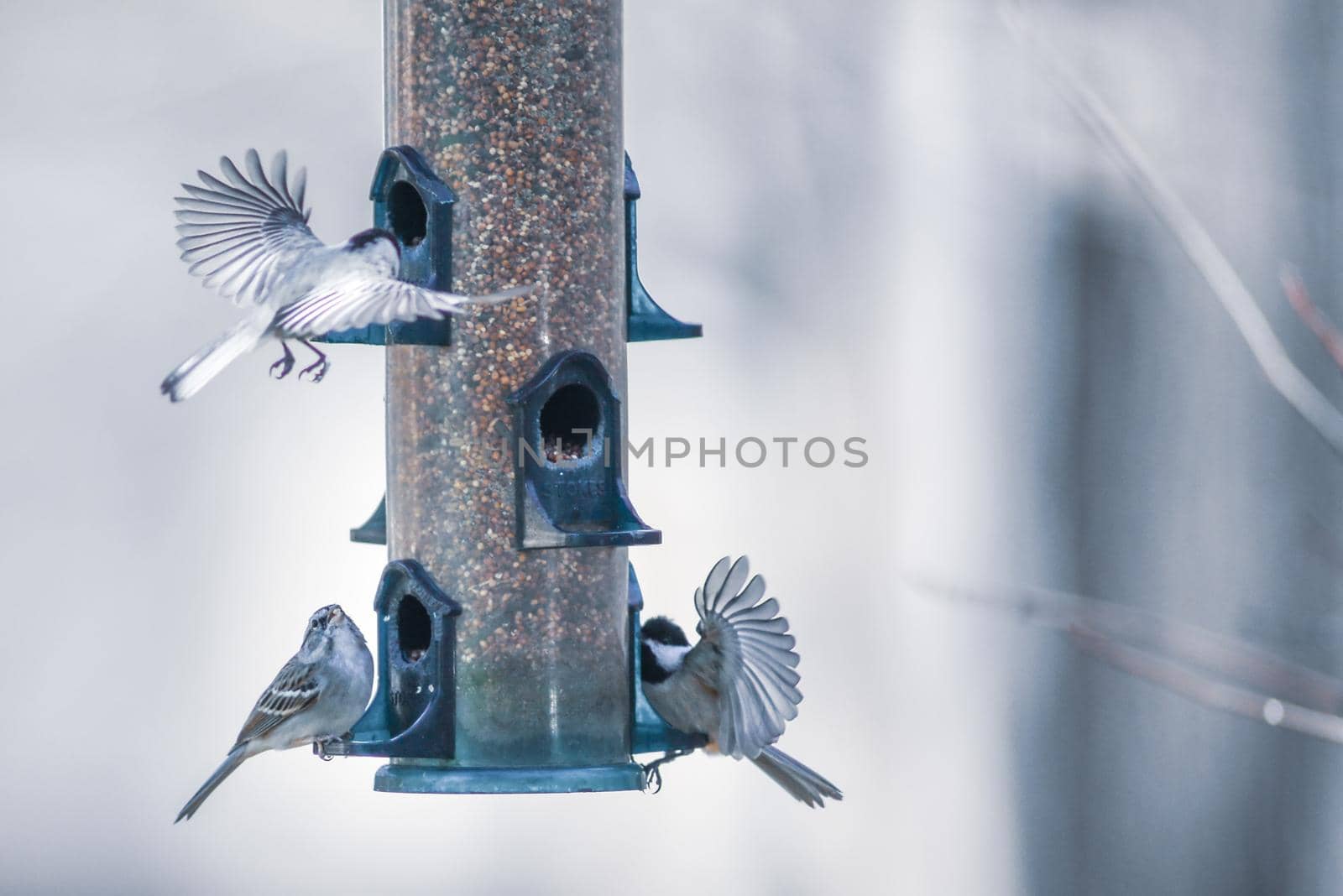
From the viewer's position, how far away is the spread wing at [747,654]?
5441 mm

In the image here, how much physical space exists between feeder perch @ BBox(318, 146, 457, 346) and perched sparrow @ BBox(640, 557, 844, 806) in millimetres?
1177

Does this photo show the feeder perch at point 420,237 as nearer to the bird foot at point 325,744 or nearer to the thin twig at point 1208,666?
the bird foot at point 325,744

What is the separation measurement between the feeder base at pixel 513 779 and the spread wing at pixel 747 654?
1.11 feet

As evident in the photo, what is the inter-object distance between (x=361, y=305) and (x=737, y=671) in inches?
62.2

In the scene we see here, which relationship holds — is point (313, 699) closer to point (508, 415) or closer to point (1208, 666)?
point (508, 415)

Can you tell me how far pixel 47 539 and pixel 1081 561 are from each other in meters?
6.20

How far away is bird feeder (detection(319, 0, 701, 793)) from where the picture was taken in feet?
18.3

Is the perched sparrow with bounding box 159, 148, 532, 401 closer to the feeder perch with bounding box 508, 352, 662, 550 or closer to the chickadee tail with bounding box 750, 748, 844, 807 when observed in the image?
the feeder perch with bounding box 508, 352, 662, 550

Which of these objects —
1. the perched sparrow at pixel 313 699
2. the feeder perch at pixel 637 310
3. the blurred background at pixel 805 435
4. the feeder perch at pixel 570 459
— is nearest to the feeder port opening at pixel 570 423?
the feeder perch at pixel 570 459

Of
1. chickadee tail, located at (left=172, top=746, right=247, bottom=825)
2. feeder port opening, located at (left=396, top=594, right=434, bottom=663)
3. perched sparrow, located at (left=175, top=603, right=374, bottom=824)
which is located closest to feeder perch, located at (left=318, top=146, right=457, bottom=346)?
feeder port opening, located at (left=396, top=594, right=434, bottom=663)

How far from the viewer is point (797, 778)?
581cm

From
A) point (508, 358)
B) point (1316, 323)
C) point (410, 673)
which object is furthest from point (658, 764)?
point (1316, 323)

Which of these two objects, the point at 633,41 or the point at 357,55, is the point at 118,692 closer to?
A: the point at 357,55

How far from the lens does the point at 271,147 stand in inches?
428
